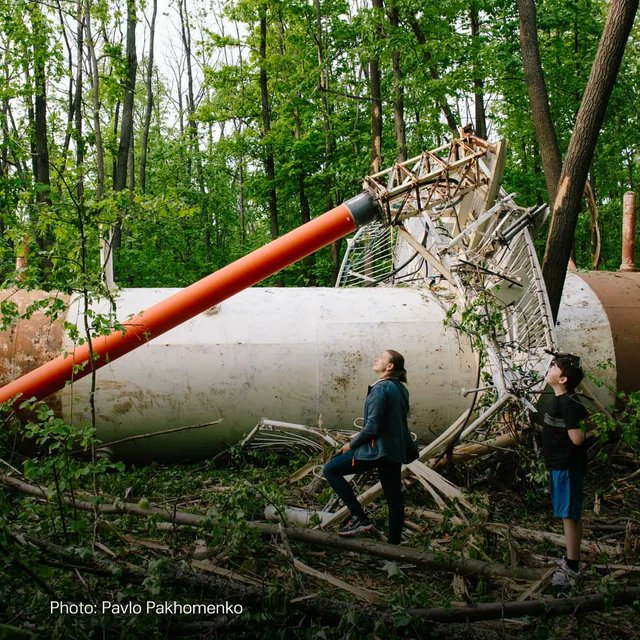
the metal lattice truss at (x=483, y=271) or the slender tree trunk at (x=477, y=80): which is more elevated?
the slender tree trunk at (x=477, y=80)

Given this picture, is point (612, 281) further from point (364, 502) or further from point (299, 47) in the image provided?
point (299, 47)

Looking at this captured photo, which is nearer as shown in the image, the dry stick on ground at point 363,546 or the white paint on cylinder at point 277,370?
the dry stick on ground at point 363,546

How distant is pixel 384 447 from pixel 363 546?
70cm

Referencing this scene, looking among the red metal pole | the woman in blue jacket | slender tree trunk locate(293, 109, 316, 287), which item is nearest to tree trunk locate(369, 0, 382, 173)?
slender tree trunk locate(293, 109, 316, 287)

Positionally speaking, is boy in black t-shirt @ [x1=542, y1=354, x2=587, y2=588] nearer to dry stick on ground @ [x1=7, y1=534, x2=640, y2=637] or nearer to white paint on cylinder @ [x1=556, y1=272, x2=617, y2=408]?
dry stick on ground @ [x1=7, y1=534, x2=640, y2=637]

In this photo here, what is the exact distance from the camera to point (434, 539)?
5129 millimetres

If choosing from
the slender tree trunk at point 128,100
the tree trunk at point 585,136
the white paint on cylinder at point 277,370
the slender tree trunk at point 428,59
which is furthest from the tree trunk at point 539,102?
the slender tree trunk at point 128,100

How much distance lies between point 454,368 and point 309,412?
172cm

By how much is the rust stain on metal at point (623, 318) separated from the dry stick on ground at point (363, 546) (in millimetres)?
3916

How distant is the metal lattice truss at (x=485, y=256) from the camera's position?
641 centimetres

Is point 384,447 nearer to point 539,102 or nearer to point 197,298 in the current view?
point 197,298

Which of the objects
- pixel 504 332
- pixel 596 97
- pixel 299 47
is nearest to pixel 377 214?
pixel 504 332

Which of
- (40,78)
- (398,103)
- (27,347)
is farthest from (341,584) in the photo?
(40,78)

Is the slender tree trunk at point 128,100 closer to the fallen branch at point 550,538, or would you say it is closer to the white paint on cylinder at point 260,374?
the white paint on cylinder at point 260,374
